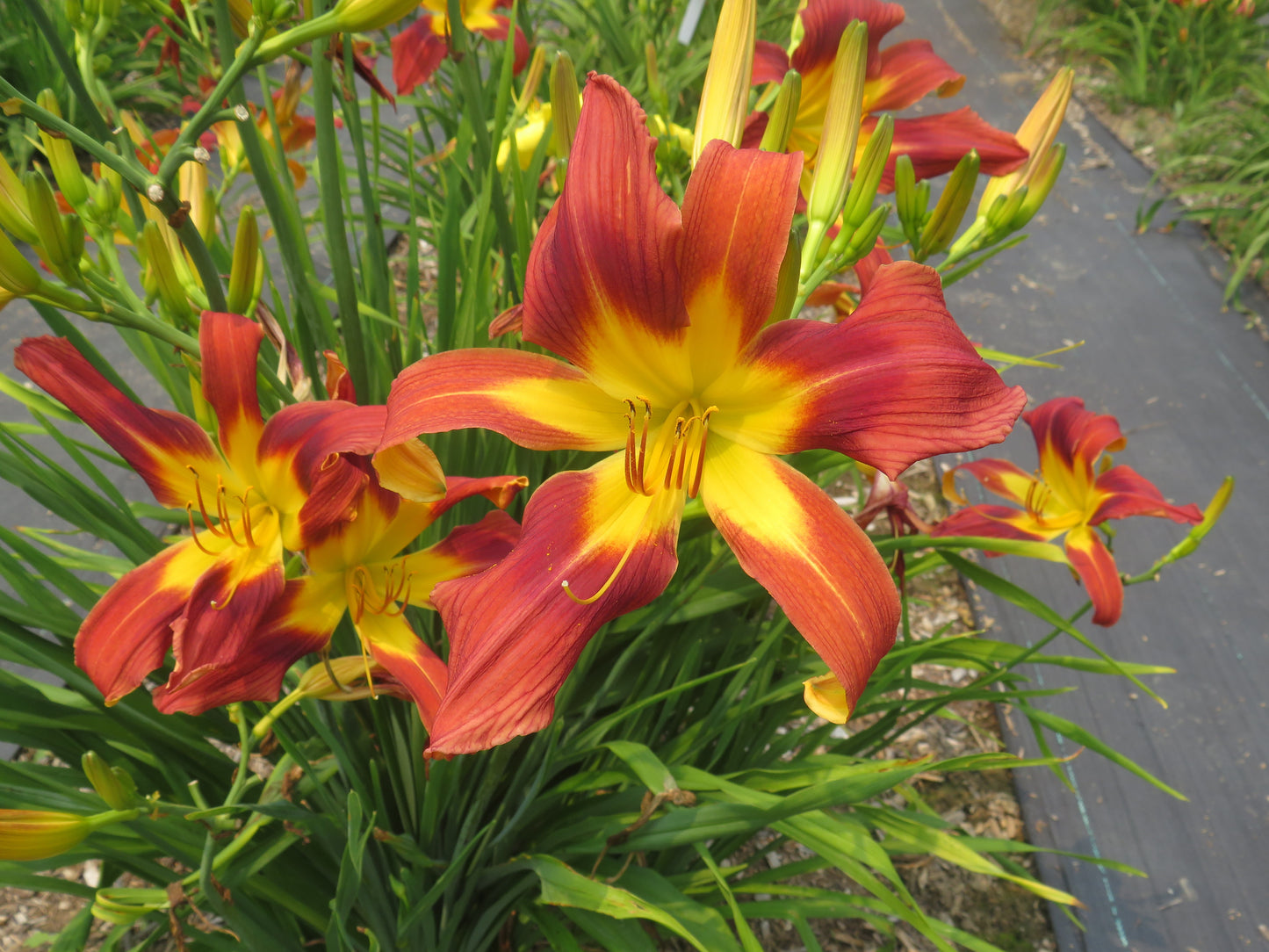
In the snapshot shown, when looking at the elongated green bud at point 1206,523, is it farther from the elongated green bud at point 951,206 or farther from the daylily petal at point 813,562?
the daylily petal at point 813,562

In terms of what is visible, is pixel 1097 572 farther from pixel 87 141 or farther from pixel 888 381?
pixel 87 141

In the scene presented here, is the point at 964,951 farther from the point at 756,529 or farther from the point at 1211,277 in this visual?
the point at 1211,277

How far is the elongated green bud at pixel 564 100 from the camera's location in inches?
35.3

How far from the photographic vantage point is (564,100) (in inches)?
36.3

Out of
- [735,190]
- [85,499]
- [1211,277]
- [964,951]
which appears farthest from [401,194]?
[1211,277]

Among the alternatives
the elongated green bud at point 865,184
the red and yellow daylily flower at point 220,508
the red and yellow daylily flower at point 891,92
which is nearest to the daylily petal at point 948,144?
the red and yellow daylily flower at point 891,92

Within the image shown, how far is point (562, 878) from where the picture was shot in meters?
0.98

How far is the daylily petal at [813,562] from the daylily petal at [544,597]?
58 mm

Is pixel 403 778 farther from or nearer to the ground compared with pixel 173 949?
farther from the ground

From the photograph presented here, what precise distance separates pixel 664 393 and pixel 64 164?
66cm

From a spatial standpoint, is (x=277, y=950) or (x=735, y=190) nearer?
(x=735, y=190)

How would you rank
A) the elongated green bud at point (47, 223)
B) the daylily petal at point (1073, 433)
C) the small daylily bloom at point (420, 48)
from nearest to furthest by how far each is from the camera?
the elongated green bud at point (47, 223) → the daylily petal at point (1073, 433) → the small daylily bloom at point (420, 48)

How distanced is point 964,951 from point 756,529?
1.32 m

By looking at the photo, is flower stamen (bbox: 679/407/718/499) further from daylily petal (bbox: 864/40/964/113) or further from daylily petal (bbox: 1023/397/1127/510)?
daylily petal (bbox: 1023/397/1127/510)
